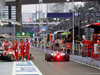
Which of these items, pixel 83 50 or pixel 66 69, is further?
pixel 83 50

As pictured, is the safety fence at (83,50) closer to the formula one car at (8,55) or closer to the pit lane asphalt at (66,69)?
the pit lane asphalt at (66,69)

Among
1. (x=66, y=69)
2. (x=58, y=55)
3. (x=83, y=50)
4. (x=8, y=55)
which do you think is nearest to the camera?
(x=66, y=69)

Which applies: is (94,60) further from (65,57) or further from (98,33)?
(65,57)

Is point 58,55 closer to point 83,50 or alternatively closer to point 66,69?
point 83,50

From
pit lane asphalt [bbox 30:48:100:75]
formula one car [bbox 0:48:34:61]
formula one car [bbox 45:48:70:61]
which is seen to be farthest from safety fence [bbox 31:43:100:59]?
formula one car [bbox 0:48:34:61]

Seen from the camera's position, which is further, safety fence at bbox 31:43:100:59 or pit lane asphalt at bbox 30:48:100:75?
safety fence at bbox 31:43:100:59

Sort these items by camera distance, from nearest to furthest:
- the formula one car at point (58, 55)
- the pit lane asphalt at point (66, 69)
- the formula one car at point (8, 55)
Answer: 1. the pit lane asphalt at point (66, 69)
2. the formula one car at point (8, 55)
3. the formula one car at point (58, 55)

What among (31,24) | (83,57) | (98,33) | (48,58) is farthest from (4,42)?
(31,24)

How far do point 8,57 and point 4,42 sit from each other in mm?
2316

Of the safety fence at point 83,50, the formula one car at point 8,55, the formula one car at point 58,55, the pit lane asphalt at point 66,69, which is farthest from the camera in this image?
the formula one car at point 58,55

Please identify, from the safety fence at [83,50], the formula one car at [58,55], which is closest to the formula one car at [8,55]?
the formula one car at [58,55]

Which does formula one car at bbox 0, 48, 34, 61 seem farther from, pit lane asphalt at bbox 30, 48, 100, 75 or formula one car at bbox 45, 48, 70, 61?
pit lane asphalt at bbox 30, 48, 100, 75

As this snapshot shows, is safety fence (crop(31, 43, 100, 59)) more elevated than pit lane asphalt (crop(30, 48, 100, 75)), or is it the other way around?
safety fence (crop(31, 43, 100, 59))

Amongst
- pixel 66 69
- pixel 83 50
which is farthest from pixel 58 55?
pixel 66 69
